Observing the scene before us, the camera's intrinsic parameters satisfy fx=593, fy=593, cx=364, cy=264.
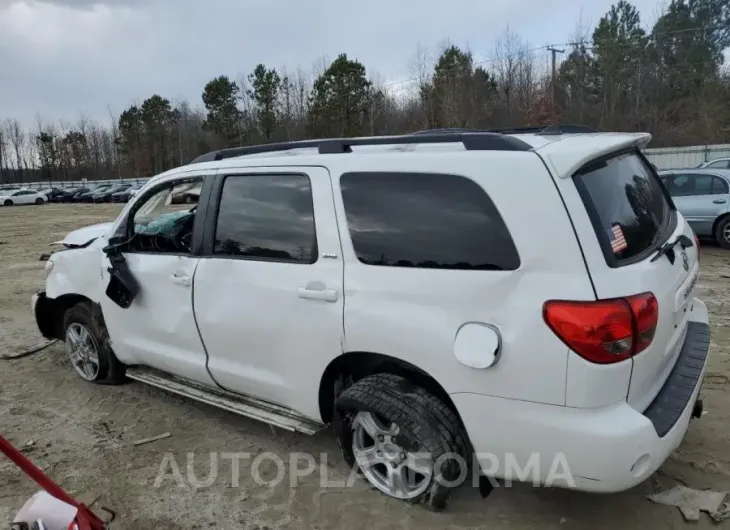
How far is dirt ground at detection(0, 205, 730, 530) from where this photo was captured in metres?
3.01

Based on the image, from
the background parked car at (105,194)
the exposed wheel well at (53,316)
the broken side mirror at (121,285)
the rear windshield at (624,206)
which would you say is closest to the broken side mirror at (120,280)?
the broken side mirror at (121,285)

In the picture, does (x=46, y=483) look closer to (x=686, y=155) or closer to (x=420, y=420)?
(x=420, y=420)

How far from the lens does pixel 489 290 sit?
2.56m

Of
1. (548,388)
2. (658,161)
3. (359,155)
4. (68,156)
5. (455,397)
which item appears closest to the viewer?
(548,388)

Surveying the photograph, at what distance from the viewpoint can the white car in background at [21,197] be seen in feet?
155

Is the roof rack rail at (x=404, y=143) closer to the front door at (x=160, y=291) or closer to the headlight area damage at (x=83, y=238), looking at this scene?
the front door at (x=160, y=291)

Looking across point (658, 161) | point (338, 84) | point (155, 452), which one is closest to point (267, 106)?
A: point (338, 84)

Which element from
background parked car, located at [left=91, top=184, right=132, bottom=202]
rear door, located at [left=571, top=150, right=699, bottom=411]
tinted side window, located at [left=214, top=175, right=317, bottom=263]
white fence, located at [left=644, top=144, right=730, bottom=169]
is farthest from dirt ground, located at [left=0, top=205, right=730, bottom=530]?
background parked car, located at [left=91, top=184, right=132, bottom=202]

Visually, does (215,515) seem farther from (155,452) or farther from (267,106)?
(267,106)

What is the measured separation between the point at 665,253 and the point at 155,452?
10.5ft

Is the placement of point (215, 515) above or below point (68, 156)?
below

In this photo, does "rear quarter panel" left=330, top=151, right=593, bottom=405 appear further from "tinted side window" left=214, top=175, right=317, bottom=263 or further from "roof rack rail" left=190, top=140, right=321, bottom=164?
"roof rack rail" left=190, top=140, right=321, bottom=164

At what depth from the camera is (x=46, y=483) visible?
7.87ft

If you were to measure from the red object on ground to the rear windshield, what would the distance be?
95.4 inches
